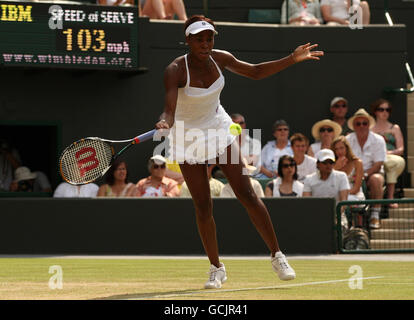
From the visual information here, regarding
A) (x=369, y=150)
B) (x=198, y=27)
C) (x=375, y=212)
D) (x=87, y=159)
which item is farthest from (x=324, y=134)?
(x=198, y=27)

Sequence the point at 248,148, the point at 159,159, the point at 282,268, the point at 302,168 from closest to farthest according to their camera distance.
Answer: the point at 282,268 → the point at 159,159 → the point at 302,168 → the point at 248,148

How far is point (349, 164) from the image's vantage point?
13359 mm

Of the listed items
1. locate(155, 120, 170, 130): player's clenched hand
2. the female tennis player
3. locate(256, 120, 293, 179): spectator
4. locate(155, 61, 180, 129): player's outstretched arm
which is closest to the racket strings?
the female tennis player

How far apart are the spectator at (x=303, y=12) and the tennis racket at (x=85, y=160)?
8784mm

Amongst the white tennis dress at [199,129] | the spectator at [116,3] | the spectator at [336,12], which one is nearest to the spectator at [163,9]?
the spectator at [116,3]

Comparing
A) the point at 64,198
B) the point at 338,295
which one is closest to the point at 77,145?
the point at 338,295

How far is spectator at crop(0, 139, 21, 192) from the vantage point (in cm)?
1461

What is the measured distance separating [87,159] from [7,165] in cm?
754

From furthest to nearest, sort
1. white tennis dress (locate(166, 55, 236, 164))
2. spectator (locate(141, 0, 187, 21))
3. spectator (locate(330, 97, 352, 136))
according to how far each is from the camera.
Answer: spectator (locate(330, 97, 352, 136)) → spectator (locate(141, 0, 187, 21)) → white tennis dress (locate(166, 55, 236, 164))

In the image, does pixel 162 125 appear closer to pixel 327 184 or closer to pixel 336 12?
pixel 327 184

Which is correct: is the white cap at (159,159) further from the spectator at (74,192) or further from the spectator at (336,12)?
the spectator at (336,12)

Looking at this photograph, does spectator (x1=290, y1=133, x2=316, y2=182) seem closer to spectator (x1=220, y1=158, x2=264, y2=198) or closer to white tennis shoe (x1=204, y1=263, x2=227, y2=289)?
spectator (x1=220, y1=158, x2=264, y2=198)

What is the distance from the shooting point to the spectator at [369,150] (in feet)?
44.4

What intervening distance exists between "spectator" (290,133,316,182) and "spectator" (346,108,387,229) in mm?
791
